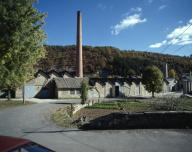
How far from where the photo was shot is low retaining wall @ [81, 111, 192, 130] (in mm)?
15430

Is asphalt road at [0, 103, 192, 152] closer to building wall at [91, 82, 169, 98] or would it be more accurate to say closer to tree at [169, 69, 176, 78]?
building wall at [91, 82, 169, 98]

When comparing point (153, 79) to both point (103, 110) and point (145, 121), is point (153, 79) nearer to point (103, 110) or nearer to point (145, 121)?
point (103, 110)

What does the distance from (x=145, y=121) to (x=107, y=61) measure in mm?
121411

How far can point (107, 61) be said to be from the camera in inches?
5374

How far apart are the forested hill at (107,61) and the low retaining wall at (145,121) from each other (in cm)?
9873

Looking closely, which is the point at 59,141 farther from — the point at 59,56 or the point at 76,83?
the point at 59,56

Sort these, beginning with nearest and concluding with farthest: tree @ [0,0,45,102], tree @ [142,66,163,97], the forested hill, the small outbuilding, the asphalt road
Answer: the asphalt road → tree @ [0,0,45,102] → tree @ [142,66,163,97] → the small outbuilding → the forested hill

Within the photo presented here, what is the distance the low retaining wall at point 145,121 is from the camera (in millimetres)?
15430

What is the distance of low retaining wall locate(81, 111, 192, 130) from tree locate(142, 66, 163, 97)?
39.7 m

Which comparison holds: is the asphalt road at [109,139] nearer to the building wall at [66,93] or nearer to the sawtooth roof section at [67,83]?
the building wall at [66,93]

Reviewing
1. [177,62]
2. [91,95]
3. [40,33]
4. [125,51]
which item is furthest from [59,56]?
[40,33]

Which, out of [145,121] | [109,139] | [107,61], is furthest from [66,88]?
[107,61]

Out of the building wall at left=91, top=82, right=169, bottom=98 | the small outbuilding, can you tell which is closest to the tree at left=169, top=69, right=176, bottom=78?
the building wall at left=91, top=82, right=169, bottom=98

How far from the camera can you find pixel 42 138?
44.7 ft
